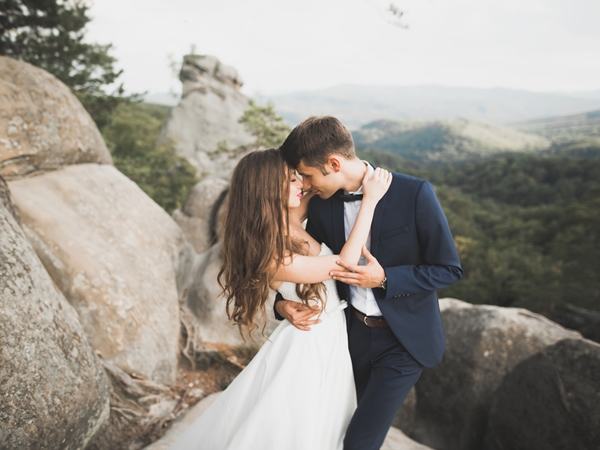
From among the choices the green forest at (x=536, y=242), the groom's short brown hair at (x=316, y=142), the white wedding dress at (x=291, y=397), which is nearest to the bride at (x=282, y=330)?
the white wedding dress at (x=291, y=397)

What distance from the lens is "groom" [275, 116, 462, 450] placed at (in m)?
2.41

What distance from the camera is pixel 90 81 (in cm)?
1055

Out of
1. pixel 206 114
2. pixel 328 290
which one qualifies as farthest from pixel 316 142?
pixel 206 114

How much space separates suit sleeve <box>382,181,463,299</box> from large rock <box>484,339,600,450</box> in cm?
259

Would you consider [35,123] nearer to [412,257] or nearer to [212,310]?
[212,310]

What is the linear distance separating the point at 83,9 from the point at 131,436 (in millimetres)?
10815

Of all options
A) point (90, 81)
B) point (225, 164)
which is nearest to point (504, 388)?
point (90, 81)

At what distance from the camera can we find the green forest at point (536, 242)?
15297 millimetres

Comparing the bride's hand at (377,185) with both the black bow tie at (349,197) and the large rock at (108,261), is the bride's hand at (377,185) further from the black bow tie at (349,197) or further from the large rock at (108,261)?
the large rock at (108,261)

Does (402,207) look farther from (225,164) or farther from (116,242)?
(225,164)

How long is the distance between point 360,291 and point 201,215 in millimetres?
6722

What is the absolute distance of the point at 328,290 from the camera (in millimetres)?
2779

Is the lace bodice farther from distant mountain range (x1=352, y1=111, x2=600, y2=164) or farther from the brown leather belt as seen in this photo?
distant mountain range (x1=352, y1=111, x2=600, y2=164)

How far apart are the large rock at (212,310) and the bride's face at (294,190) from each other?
4279mm
